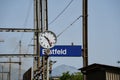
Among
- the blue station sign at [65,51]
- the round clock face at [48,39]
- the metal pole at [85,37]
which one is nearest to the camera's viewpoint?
the round clock face at [48,39]

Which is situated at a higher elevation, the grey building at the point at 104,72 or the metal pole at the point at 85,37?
the metal pole at the point at 85,37

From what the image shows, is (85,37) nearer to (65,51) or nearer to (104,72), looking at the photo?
(65,51)

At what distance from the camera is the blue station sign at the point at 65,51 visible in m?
17.3

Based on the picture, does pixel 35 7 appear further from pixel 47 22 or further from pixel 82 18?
pixel 82 18

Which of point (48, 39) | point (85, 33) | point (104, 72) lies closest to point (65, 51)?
point (85, 33)

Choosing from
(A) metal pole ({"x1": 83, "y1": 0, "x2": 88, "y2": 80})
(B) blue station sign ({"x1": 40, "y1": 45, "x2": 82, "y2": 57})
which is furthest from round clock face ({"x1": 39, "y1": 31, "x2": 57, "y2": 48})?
(A) metal pole ({"x1": 83, "y1": 0, "x2": 88, "y2": 80})

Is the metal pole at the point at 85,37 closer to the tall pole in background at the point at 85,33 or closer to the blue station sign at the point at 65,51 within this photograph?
the tall pole in background at the point at 85,33

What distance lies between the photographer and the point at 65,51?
698 inches

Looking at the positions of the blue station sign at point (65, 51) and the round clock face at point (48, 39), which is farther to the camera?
the blue station sign at point (65, 51)

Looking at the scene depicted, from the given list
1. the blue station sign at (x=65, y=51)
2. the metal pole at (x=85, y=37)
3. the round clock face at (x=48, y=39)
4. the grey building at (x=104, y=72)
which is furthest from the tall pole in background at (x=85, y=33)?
the round clock face at (x=48, y=39)

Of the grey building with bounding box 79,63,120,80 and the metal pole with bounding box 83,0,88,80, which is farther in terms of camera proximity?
the metal pole with bounding box 83,0,88,80

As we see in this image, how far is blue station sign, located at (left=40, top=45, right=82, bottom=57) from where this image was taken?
1727cm

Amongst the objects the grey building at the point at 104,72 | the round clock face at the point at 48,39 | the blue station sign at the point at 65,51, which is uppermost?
the round clock face at the point at 48,39

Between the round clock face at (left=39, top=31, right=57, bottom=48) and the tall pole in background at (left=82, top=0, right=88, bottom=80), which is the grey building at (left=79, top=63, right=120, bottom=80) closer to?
the tall pole in background at (left=82, top=0, right=88, bottom=80)
